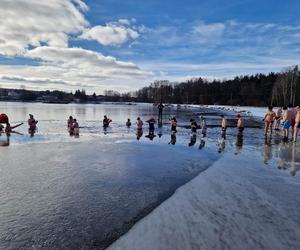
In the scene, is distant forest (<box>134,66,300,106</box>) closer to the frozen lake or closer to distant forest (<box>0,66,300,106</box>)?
distant forest (<box>0,66,300,106</box>)

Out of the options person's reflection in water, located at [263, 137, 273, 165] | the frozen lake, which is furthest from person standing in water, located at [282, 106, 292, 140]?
the frozen lake

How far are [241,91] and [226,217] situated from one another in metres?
108

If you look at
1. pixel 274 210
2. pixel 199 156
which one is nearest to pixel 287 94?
pixel 199 156

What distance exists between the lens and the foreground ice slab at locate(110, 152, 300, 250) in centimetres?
442

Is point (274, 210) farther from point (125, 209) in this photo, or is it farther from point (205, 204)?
point (125, 209)

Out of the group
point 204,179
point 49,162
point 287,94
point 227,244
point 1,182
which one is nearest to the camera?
point 227,244

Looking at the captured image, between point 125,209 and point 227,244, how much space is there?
2.23 m

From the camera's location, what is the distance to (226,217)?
536 cm

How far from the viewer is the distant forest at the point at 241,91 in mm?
75188

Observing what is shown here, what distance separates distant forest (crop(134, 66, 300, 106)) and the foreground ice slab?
193 ft

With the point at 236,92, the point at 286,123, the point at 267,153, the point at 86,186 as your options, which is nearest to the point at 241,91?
the point at 236,92

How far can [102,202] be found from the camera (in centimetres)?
621

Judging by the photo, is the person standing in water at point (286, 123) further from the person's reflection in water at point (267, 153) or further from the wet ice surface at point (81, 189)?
the wet ice surface at point (81, 189)

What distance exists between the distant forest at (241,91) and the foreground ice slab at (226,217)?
5873 centimetres
